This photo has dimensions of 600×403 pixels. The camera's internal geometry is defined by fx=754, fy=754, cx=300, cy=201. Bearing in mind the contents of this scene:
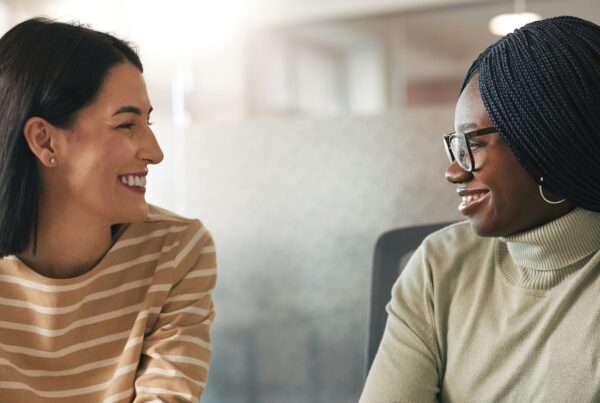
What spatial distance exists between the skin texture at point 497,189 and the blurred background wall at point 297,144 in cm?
80

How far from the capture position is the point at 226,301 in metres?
2.32

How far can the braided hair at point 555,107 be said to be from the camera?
3.52 feet

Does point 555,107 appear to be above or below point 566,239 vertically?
above

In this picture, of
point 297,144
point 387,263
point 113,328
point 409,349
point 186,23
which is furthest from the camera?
point 186,23

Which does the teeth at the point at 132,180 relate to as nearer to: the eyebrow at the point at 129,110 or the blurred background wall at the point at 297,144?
the eyebrow at the point at 129,110

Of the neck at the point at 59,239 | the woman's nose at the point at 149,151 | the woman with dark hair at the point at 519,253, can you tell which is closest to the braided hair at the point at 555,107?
the woman with dark hair at the point at 519,253

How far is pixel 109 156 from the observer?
130 cm

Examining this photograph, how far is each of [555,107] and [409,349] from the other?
1.43 feet

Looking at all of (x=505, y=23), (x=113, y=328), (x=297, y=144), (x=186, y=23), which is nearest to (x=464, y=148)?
(x=113, y=328)

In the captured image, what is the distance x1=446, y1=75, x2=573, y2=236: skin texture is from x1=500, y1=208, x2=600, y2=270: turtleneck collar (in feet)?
0.06

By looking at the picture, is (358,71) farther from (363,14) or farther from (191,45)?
(191,45)

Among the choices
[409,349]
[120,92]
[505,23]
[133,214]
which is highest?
[505,23]

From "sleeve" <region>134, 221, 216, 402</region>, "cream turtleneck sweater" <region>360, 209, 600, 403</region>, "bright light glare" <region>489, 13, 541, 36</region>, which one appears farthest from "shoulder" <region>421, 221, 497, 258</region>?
"bright light glare" <region>489, 13, 541, 36</region>

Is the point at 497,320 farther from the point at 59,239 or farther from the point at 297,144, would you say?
the point at 297,144
